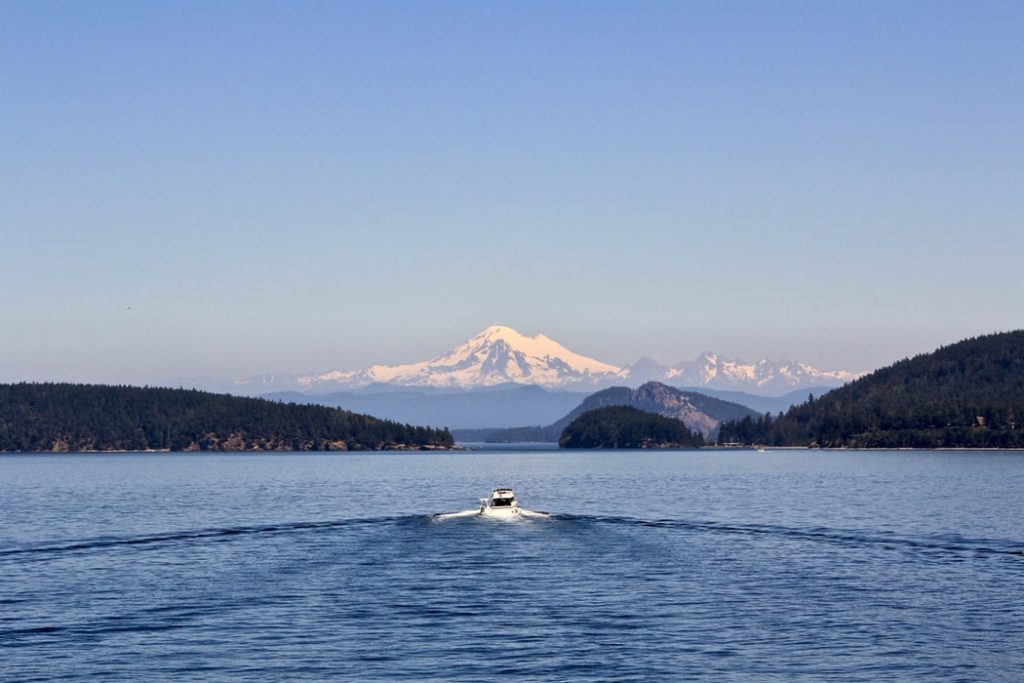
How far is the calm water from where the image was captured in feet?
200

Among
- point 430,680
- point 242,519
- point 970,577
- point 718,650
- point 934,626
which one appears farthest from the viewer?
point 242,519

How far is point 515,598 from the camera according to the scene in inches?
3150

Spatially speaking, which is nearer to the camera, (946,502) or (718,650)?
(718,650)

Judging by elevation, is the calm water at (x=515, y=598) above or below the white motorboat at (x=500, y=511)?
below

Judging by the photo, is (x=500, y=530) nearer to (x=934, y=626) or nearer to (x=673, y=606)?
(x=673, y=606)

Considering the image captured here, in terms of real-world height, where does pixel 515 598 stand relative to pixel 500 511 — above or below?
below

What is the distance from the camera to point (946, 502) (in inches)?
6708

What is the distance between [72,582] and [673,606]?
4175 centimetres

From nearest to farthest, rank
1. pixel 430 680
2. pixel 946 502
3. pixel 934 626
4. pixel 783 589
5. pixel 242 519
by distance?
pixel 430 680 → pixel 934 626 → pixel 783 589 → pixel 242 519 → pixel 946 502

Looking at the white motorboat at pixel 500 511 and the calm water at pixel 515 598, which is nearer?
the calm water at pixel 515 598

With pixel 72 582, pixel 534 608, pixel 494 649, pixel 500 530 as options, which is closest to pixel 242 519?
pixel 500 530

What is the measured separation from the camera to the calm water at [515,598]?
60.8 meters

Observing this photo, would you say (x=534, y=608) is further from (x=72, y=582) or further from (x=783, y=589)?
(x=72, y=582)

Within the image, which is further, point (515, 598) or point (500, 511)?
point (500, 511)
